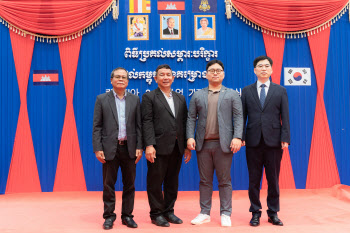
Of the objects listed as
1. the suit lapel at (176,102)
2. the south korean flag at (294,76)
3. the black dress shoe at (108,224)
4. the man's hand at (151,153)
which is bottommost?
the black dress shoe at (108,224)

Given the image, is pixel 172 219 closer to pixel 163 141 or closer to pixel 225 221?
pixel 225 221

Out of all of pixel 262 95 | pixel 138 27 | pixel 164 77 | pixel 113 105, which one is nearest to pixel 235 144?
pixel 262 95

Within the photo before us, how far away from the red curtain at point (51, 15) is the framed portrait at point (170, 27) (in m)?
0.81

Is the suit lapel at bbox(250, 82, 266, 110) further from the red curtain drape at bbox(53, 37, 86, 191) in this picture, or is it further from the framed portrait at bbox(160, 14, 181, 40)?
the red curtain drape at bbox(53, 37, 86, 191)

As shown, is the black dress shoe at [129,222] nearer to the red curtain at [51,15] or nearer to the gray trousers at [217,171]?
the gray trousers at [217,171]

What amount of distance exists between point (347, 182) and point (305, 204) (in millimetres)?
1021

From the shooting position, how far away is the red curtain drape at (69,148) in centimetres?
357

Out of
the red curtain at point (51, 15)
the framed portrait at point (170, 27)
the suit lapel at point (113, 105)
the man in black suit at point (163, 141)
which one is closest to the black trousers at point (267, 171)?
the man in black suit at point (163, 141)

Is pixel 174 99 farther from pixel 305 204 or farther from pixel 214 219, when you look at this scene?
pixel 305 204

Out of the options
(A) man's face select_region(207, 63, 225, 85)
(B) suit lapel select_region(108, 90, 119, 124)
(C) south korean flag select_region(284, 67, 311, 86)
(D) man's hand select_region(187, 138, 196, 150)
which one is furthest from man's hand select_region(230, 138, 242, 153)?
(C) south korean flag select_region(284, 67, 311, 86)

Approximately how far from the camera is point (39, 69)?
11.8 feet

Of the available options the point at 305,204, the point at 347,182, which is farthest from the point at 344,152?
the point at 305,204

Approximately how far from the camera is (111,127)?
233 centimetres

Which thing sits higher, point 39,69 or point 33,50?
point 33,50
